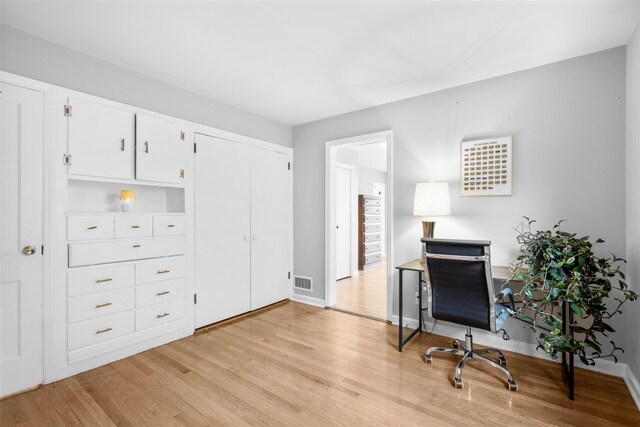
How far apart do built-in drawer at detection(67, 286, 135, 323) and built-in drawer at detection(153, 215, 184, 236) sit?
55cm

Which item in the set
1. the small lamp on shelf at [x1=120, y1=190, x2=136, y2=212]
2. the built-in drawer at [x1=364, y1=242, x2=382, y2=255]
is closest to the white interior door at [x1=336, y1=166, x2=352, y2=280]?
the built-in drawer at [x1=364, y1=242, x2=382, y2=255]

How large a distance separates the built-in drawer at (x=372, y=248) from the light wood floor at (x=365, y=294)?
21.1 inches

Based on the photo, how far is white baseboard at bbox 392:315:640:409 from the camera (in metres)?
2.14

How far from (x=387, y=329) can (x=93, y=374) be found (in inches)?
104

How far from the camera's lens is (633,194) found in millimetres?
2125

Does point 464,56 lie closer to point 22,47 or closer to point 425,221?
point 425,221

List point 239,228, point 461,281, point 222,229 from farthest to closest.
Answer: point 239,228 < point 222,229 < point 461,281

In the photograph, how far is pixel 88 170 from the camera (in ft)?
8.04

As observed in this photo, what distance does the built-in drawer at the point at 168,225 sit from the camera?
2.86m

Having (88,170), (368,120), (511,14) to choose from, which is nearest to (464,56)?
(511,14)

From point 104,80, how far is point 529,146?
12.2 ft

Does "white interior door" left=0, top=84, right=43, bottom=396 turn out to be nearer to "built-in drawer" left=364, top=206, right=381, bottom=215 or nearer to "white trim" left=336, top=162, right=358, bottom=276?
"white trim" left=336, top=162, right=358, bottom=276

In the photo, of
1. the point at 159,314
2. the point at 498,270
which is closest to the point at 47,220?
the point at 159,314

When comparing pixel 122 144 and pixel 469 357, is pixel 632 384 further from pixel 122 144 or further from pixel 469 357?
pixel 122 144
